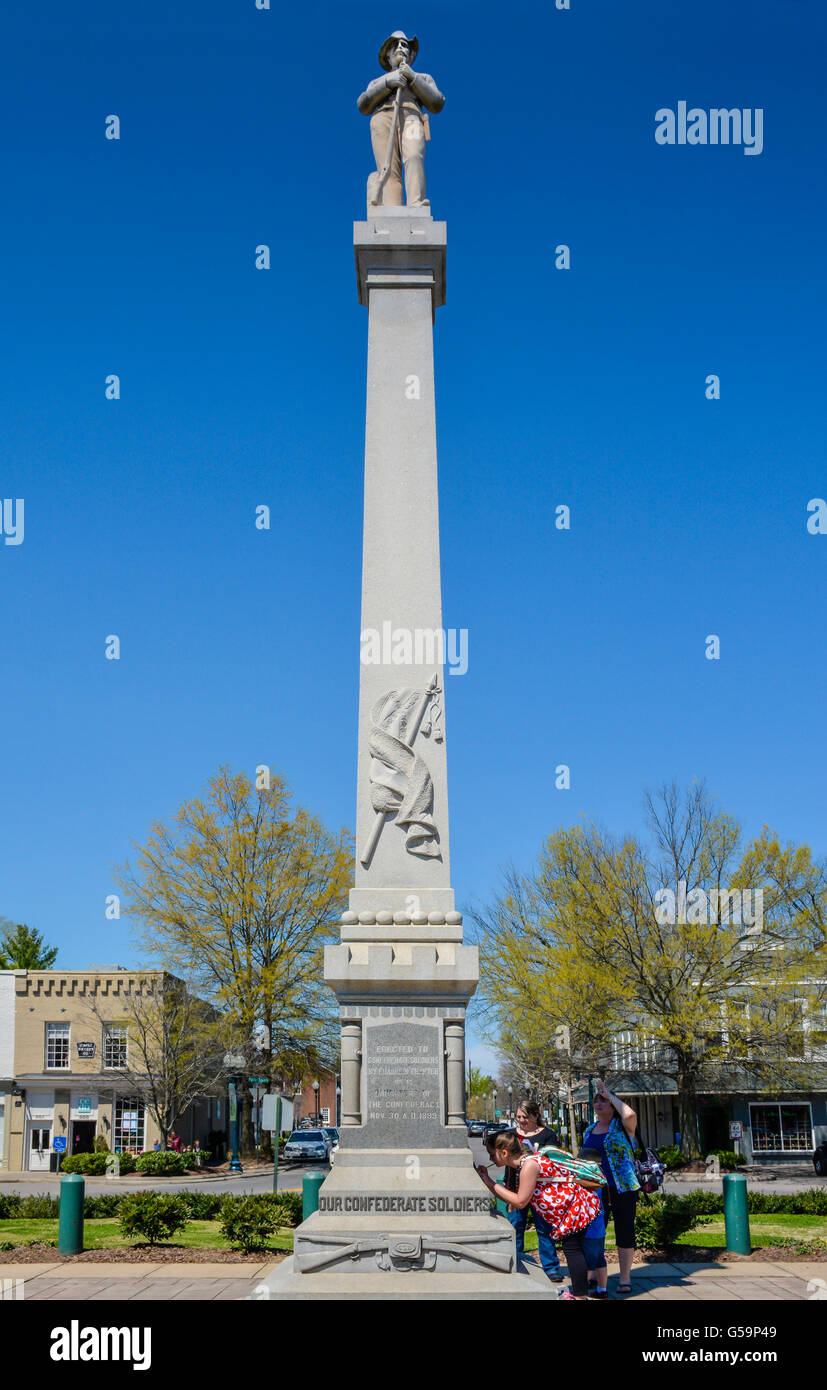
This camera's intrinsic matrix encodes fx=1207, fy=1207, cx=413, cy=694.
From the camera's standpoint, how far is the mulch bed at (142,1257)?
14422mm

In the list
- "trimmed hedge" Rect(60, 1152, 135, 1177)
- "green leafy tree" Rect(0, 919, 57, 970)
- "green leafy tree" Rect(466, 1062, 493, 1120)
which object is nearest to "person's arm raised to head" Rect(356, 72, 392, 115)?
"trimmed hedge" Rect(60, 1152, 135, 1177)

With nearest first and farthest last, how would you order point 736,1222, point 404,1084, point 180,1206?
1. point 404,1084
2. point 736,1222
3. point 180,1206

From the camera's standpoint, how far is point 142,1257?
14781 millimetres

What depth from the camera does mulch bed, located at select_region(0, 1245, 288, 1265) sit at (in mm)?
14422

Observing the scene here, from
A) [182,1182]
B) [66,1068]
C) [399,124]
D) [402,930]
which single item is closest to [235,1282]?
[402,930]

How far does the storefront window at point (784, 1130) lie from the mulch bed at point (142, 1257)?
4001 cm

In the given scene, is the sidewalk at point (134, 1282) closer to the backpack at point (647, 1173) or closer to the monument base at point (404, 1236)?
the monument base at point (404, 1236)

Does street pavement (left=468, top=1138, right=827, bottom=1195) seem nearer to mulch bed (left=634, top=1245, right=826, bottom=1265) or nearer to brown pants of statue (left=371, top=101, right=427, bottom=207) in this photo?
mulch bed (left=634, top=1245, right=826, bottom=1265)

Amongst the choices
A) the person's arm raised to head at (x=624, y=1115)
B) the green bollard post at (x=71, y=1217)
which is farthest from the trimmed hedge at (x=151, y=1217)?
the person's arm raised to head at (x=624, y=1115)

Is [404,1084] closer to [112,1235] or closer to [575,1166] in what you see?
[575,1166]

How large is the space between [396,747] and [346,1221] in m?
4.44

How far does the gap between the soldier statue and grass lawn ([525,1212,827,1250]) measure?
1318 centimetres

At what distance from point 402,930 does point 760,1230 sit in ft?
30.4
